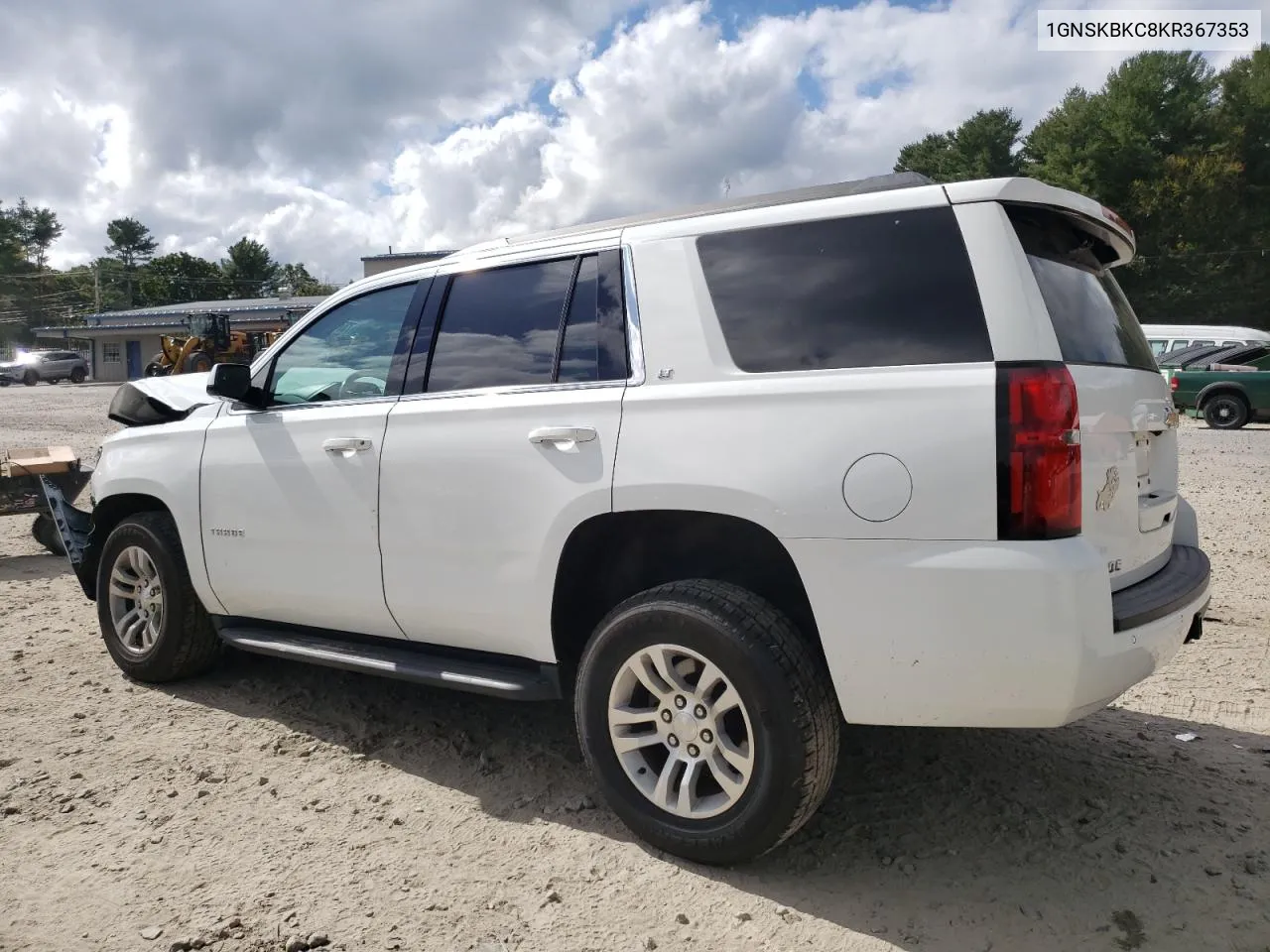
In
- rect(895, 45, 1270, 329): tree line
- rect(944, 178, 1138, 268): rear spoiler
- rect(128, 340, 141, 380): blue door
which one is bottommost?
rect(944, 178, 1138, 268): rear spoiler

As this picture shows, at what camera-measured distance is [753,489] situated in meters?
2.61

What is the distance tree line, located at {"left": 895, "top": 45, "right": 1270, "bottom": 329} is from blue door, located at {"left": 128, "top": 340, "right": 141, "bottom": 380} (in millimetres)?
47133

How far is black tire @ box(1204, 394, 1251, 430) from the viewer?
17.2 m

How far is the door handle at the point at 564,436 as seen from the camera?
296 centimetres

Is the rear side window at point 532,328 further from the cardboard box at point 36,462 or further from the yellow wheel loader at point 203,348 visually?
the yellow wheel loader at point 203,348

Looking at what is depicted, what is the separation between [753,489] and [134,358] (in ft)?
188

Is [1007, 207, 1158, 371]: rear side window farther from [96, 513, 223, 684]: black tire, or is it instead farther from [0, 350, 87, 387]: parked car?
[0, 350, 87, 387]: parked car

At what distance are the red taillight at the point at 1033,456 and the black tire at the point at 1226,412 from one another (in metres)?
18.0

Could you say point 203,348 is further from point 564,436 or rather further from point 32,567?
point 564,436

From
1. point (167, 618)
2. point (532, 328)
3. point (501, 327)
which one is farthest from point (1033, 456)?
point (167, 618)

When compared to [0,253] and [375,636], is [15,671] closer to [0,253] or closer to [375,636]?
[375,636]

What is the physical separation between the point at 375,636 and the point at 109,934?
53.4 inches

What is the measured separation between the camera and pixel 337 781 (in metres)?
3.45

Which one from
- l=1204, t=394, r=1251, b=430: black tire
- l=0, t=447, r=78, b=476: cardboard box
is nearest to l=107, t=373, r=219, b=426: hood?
l=0, t=447, r=78, b=476: cardboard box
